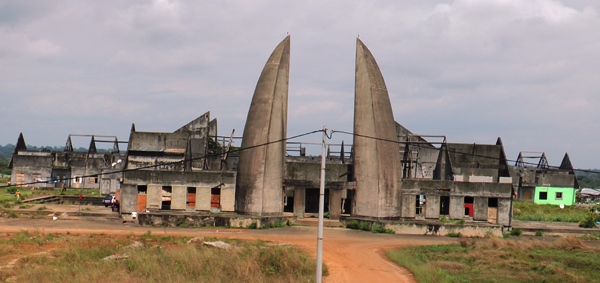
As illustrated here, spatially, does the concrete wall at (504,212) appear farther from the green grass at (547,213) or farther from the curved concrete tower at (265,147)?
the curved concrete tower at (265,147)

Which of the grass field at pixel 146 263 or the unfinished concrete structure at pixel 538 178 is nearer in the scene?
the grass field at pixel 146 263

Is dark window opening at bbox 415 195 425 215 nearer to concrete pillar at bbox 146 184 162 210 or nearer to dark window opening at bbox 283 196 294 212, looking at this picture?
dark window opening at bbox 283 196 294 212

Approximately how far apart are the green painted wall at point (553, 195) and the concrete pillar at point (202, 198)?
125 feet

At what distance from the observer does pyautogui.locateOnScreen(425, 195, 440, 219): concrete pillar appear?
1371 inches

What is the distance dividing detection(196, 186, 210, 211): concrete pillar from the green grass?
78.0ft

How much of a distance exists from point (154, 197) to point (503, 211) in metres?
19.1

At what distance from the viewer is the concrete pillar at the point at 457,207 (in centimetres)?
3488

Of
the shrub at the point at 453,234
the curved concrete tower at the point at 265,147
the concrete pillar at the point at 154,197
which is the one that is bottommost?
the shrub at the point at 453,234

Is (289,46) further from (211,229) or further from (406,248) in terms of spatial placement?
(406,248)

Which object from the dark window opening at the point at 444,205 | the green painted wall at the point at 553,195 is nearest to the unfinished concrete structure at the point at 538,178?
the green painted wall at the point at 553,195

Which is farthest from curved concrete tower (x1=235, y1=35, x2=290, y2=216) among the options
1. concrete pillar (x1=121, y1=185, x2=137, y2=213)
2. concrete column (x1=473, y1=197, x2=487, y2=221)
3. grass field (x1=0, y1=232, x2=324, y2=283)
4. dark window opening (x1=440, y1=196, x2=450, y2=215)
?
concrete column (x1=473, y1=197, x2=487, y2=221)

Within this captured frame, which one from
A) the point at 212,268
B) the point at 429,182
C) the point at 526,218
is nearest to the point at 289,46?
the point at 429,182

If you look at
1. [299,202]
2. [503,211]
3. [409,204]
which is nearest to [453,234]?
[409,204]

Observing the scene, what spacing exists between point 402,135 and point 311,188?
11.8 m
